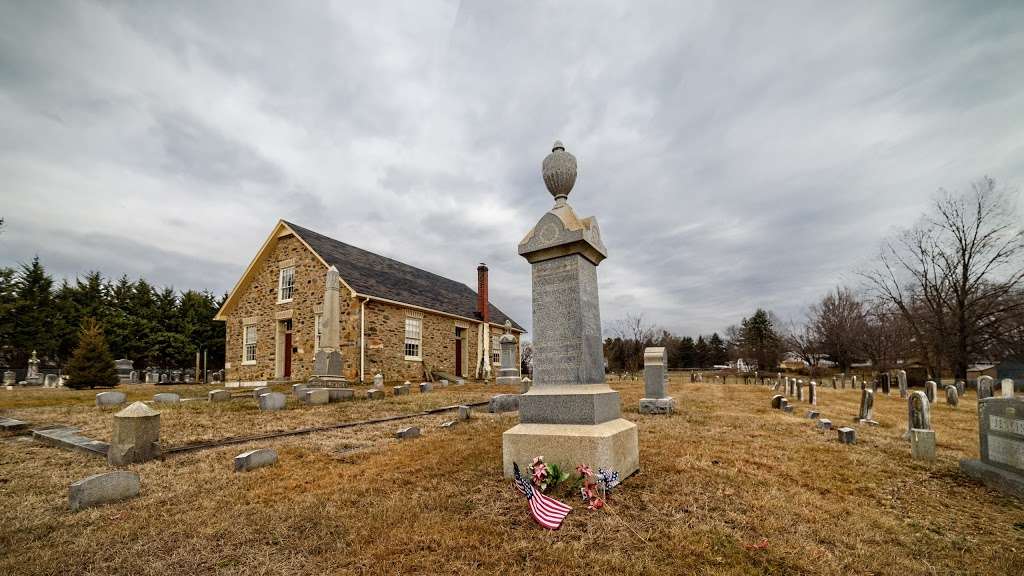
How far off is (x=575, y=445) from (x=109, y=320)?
36638 mm

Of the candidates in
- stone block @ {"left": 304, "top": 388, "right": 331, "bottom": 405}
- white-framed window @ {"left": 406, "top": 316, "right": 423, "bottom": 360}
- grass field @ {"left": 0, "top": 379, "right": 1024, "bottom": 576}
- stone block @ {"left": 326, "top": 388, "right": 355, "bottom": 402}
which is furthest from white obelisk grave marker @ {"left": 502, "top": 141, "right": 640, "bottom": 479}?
white-framed window @ {"left": 406, "top": 316, "right": 423, "bottom": 360}

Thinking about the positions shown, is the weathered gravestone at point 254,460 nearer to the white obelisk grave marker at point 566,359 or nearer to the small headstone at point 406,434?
the small headstone at point 406,434

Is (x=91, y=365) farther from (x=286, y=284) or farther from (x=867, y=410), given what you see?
(x=867, y=410)

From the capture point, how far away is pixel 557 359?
4852 mm

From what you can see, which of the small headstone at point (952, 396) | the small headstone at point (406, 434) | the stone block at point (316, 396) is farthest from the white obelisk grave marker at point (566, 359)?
the small headstone at point (952, 396)

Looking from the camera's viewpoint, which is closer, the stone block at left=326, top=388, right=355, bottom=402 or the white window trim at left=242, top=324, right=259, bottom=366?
the stone block at left=326, top=388, right=355, bottom=402

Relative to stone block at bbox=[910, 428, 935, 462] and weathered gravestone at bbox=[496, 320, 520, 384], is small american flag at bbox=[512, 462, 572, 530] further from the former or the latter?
weathered gravestone at bbox=[496, 320, 520, 384]

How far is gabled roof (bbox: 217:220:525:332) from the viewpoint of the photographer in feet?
64.2

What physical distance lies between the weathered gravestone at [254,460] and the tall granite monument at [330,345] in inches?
318

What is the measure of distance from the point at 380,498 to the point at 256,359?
20.3m

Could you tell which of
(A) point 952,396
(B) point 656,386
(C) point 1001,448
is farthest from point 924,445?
(A) point 952,396

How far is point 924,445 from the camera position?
6.07 meters

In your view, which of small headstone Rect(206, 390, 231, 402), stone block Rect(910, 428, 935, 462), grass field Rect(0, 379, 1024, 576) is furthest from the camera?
small headstone Rect(206, 390, 231, 402)

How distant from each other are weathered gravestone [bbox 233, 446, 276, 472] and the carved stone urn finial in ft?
16.1
